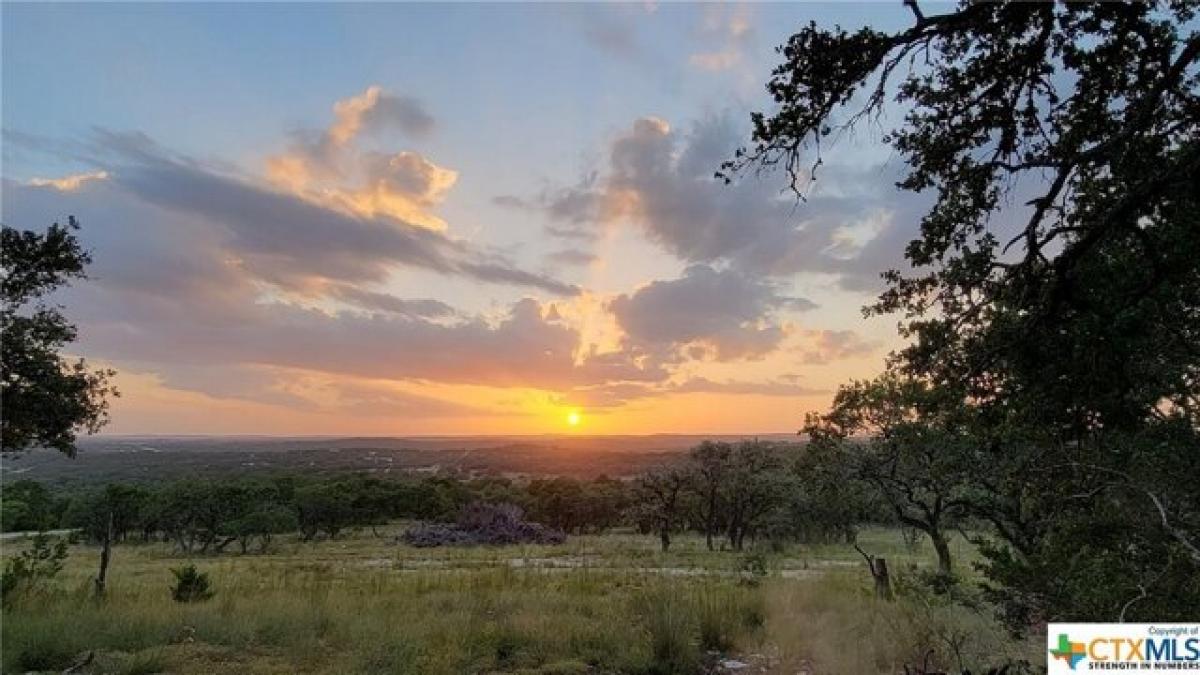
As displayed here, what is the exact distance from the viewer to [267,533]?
167ft

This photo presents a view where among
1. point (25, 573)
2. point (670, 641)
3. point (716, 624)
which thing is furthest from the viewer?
point (25, 573)

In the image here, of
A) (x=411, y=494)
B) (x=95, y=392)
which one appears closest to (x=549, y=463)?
(x=411, y=494)

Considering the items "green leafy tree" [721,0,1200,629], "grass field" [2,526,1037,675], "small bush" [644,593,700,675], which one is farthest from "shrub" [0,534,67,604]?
"green leafy tree" [721,0,1200,629]

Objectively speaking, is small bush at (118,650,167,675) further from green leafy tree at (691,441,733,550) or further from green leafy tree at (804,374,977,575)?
green leafy tree at (691,441,733,550)

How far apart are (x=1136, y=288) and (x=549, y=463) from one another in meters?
154

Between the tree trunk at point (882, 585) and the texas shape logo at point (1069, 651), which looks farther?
the tree trunk at point (882, 585)

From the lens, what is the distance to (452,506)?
7169 centimetres

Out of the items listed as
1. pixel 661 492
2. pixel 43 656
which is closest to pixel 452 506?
pixel 661 492

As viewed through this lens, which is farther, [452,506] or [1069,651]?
[452,506]

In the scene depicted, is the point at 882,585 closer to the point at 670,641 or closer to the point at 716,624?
the point at 716,624

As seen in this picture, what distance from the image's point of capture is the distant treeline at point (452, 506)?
45.7 metres

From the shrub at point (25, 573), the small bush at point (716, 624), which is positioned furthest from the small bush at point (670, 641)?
the shrub at point (25, 573)

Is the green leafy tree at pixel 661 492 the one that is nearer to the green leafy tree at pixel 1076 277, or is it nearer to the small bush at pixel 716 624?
the small bush at pixel 716 624

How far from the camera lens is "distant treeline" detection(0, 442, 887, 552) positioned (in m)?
45.7
